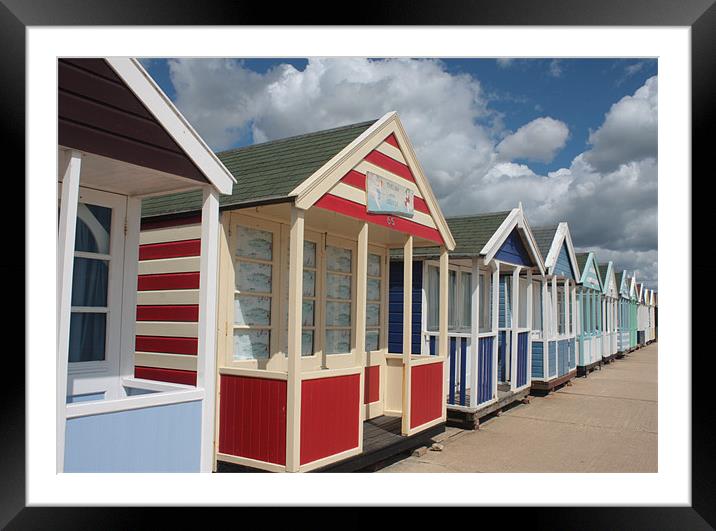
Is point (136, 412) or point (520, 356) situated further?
point (520, 356)

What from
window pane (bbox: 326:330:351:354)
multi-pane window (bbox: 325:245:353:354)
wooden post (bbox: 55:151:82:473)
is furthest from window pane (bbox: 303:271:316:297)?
wooden post (bbox: 55:151:82:473)

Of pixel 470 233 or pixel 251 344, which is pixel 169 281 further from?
pixel 470 233

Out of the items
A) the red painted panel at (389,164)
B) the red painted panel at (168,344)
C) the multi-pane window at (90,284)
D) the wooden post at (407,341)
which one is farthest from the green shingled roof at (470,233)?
the multi-pane window at (90,284)

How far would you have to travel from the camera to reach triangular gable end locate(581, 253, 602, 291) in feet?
53.7

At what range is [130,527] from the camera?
13.0 ft

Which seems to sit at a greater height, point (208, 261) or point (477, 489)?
point (208, 261)

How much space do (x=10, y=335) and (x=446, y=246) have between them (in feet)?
17.9

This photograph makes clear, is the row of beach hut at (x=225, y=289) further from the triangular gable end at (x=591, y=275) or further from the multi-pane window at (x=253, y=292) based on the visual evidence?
the triangular gable end at (x=591, y=275)

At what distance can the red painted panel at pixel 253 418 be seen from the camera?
528 centimetres

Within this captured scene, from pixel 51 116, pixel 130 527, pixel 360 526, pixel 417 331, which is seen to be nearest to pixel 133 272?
pixel 51 116

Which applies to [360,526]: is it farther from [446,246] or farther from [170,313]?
[446,246]

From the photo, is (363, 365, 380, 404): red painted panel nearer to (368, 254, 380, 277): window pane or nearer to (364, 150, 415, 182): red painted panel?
(368, 254, 380, 277): window pane

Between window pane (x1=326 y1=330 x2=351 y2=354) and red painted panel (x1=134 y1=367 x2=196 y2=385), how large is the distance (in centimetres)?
208
